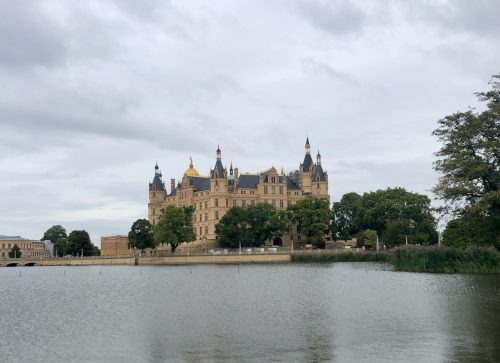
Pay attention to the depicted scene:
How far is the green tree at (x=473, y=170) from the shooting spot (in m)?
48.4

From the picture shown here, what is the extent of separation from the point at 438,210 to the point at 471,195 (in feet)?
9.12

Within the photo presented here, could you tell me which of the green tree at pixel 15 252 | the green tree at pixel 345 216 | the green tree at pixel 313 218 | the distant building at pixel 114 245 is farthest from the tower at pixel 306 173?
the green tree at pixel 15 252

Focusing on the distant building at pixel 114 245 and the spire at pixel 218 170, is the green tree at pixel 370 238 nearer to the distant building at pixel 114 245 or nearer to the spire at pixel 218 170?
the spire at pixel 218 170

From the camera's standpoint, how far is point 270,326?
25562 millimetres

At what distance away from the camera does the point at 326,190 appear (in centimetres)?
14738

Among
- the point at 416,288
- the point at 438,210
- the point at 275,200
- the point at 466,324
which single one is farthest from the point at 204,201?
the point at 466,324

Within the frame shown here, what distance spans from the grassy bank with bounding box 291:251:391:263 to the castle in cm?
3040

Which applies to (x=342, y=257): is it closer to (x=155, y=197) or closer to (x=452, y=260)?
(x=452, y=260)

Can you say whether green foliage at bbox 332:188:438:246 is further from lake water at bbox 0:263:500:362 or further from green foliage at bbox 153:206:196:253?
lake water at bbox 0:263:500:362

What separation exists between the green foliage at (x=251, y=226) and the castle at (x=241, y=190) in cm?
1128

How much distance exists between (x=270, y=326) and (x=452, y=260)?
27.9 meters

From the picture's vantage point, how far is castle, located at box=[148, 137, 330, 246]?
14075 centimetres

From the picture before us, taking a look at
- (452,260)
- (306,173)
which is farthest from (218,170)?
(452,260)

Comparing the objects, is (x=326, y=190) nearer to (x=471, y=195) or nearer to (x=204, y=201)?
(x=204, y=201)
